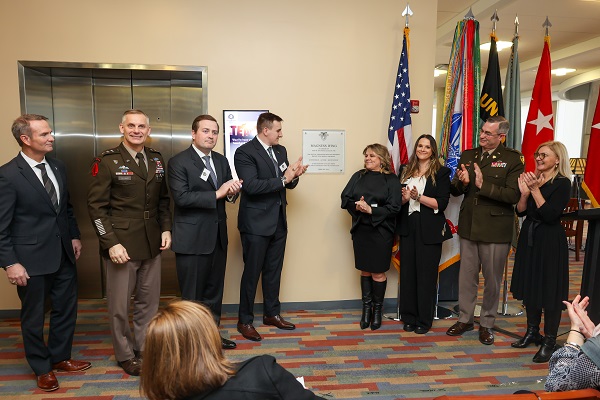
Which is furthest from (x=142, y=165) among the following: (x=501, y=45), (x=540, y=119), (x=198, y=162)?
(x=501, y=45)

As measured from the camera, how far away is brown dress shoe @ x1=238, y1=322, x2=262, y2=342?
3664 millimetres

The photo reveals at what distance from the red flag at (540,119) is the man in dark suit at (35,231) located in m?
4.19

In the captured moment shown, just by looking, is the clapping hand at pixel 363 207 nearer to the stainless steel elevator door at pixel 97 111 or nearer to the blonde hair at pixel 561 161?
the blonde hair at pixel 561 161

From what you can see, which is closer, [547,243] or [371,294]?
[547,243]

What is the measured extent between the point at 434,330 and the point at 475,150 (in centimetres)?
167

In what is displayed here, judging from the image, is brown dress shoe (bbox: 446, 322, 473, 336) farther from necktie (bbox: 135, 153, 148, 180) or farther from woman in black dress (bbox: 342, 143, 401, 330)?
necktie (bbox: 135, 153, 148, 180)

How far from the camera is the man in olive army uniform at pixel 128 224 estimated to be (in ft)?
9.65

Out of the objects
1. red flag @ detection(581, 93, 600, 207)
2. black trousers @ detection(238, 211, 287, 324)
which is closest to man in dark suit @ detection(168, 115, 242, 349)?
black trousers @ detection(238, 211, 287, 324)

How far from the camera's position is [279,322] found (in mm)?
3949

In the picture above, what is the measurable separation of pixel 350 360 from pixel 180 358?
2392 millimetres

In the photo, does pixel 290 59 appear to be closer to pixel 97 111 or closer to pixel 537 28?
pixel 97 111

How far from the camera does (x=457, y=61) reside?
4.25 metres

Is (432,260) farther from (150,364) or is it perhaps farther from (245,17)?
(150,364)

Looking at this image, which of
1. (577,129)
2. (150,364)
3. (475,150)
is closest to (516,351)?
(475,150)
